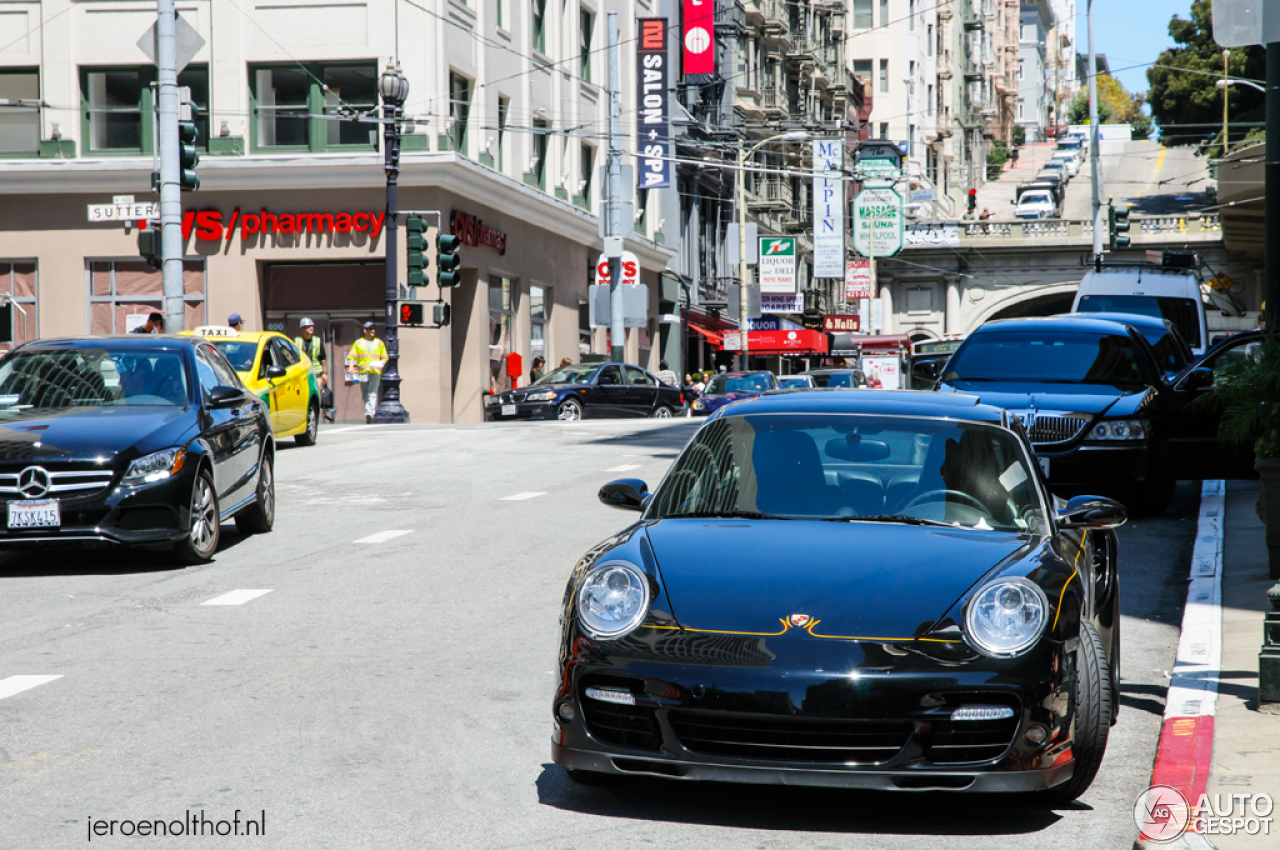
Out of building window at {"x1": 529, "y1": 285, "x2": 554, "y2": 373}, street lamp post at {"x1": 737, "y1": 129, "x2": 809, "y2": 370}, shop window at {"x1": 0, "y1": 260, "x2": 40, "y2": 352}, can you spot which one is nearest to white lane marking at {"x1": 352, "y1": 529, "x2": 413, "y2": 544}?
shop window at {"x1": 0, "y1": 260, "x2": 40, "y2": 352}

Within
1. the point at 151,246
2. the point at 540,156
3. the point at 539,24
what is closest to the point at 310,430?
the point at 151,246

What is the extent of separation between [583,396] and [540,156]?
11.5m

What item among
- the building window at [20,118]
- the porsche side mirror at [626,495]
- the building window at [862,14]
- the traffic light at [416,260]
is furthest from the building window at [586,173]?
the building window at [862,14]

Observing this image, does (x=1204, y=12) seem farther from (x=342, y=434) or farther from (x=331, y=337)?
(x=342, y=434)

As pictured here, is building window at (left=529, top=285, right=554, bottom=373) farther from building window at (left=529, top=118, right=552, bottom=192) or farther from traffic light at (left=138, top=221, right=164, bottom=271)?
traffic light at (left=138, top=221, right=164, bottom=271)

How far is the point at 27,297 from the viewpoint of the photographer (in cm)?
3506

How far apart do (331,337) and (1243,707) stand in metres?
31.6

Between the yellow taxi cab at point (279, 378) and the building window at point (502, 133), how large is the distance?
17.5 meters

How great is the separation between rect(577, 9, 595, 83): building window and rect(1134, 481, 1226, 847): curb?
37.0 metres

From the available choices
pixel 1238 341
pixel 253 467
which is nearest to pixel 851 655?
pixel 253 467

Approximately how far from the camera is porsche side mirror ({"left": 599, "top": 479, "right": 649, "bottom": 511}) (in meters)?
6.24

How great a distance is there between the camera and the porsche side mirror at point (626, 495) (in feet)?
20.5

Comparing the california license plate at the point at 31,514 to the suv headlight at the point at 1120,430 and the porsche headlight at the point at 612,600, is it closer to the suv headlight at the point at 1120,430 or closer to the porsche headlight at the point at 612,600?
the porsche headlight at the point at 612,600

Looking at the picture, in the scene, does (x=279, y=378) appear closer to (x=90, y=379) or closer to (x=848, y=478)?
(x=90, y=379)
